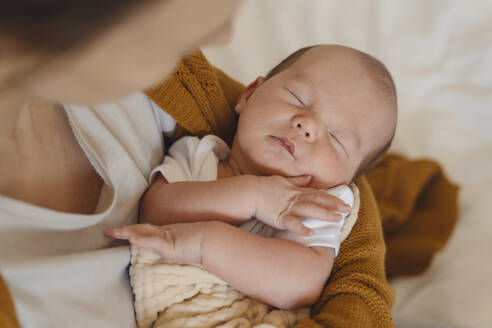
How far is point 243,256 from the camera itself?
74 cm

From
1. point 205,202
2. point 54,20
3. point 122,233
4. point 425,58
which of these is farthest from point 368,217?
point 425,58

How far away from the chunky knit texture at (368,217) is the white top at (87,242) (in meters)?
0.08

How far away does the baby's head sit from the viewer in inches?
34.0

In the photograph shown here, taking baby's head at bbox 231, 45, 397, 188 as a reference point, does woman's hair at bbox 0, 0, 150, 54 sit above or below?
above

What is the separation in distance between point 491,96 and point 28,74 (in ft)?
4.95

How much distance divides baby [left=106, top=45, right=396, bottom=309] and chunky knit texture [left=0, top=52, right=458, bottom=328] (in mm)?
42

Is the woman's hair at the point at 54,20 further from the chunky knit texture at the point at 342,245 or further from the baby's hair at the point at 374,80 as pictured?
the baby's hair at the point at 374,80

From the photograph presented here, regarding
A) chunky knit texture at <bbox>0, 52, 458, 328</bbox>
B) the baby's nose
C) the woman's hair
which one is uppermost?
the woman's hair

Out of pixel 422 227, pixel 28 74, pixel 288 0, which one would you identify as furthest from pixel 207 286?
pixel 288 0

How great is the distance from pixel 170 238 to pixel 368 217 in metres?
0.40

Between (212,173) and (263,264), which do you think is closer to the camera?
(263,264)

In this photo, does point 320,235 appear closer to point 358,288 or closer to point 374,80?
point 358,288

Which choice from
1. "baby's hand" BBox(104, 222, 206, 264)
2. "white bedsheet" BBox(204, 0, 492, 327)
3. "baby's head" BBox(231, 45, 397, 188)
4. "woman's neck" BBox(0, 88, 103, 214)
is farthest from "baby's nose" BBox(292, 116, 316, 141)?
"white bedsheet" BBox(204, 0, 492, 327)

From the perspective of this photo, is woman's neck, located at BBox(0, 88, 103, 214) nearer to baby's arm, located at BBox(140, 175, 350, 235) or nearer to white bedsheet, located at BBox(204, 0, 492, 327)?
baby's arm, located at BBox(140, 175, 350, 235)
